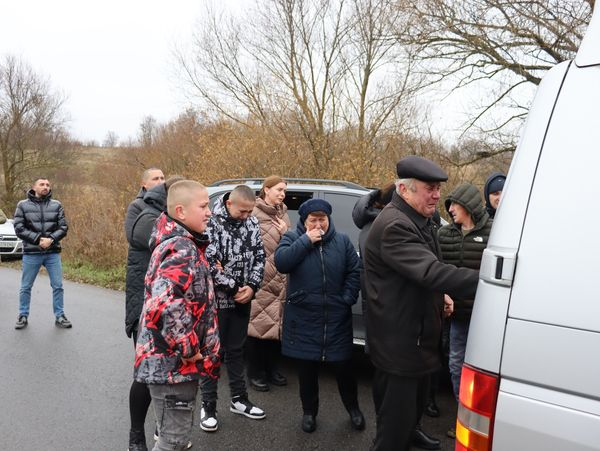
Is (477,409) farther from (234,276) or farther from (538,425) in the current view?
(234,276)

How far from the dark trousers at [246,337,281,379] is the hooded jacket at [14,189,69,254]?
3277mm

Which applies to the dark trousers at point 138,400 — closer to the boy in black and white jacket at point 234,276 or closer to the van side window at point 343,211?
the boy in black and white jacket at point 234,276

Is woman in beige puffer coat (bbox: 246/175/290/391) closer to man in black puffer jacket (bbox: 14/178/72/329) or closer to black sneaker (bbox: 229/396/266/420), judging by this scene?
black sneaker (bbox: 229/396/266/420)

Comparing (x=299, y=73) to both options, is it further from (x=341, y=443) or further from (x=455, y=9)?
(x=341, y=443)

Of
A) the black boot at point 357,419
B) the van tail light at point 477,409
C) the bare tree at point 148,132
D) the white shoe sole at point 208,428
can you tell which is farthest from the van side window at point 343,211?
the bare tree at point 148,132

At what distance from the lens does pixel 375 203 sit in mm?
3666

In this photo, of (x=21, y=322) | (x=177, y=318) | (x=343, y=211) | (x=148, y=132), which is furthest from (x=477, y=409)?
(x=148, y=132)

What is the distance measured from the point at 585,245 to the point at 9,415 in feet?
13.9

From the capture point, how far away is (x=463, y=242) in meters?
3.40

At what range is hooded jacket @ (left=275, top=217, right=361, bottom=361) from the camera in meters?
3.48

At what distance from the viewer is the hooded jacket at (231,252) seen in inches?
143

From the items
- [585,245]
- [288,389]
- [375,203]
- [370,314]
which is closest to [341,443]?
[288,389]

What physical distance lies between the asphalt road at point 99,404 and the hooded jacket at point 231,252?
1.00 meters

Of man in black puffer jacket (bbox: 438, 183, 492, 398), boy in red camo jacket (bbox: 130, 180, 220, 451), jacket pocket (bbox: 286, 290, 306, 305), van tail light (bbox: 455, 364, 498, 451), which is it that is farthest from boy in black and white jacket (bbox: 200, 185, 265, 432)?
van tail light (bbox: 455, 364, 498, 451)
